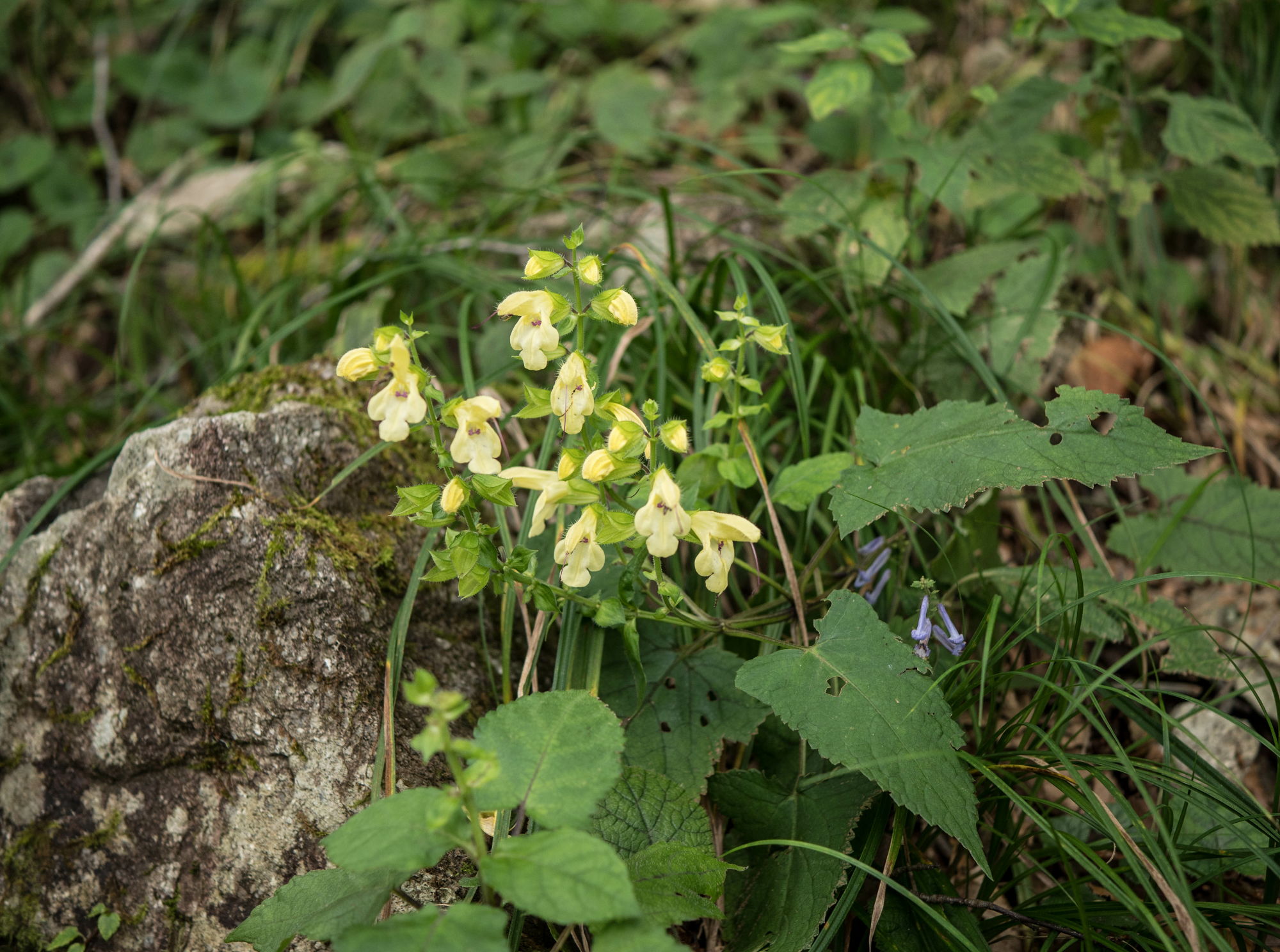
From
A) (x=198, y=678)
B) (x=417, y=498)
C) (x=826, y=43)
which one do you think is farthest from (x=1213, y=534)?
(x=198, y=678)

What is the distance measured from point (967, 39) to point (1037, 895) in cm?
354

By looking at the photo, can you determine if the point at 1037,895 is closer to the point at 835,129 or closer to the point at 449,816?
the point at 449,816

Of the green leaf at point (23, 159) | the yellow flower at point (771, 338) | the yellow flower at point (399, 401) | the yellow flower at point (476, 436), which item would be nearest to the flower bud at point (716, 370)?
the yellow flower at point (771, 338)

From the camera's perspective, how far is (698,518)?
1422 millimetres

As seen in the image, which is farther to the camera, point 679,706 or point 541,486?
point 679,706

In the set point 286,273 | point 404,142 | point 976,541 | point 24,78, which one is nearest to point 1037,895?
point 976,541

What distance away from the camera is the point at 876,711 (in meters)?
1.40

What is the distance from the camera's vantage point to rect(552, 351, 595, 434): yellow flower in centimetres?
138

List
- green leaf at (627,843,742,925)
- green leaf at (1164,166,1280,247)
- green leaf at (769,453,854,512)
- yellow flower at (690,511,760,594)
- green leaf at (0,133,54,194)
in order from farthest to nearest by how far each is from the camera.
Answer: green leaf at (0,133,54,194) → green leaf at (1164,166,1280,247) → green leaf at (769,453,854,512) → yellow flower at (690,511,760,594) → green leaf at (627,843,742,925)

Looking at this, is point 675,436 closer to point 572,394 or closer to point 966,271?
point 572,394

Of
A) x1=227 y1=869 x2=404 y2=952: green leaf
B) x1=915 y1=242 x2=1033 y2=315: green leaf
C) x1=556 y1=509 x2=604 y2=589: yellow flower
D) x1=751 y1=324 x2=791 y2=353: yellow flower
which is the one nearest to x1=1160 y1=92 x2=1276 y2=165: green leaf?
x1=915 y1=242 x2=1033 y2=315: green leaf

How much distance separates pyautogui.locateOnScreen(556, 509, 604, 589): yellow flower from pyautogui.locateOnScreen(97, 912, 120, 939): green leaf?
1081 millimetres

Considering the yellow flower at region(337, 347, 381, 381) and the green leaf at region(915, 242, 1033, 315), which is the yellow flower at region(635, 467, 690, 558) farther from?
the green leaf at region(915, 242, 1033, 315)

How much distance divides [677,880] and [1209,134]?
2.53m
